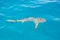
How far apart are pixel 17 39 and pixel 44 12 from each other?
3.40 ft

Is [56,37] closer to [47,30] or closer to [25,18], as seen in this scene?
[47,30]

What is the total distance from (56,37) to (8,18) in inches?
44.5

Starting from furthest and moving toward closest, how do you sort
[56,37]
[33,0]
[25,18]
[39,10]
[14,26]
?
[33,0]
[39,10]
[25,18]
[14,26]
[56,37]

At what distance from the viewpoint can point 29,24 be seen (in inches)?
132

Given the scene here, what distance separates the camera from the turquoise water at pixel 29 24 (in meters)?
3.09

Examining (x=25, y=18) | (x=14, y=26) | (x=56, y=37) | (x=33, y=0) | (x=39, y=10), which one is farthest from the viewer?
(x=33, y=0)

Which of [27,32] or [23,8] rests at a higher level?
[23,8]

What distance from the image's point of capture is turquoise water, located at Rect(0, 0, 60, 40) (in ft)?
10.2

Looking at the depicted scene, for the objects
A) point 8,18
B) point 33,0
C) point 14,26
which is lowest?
point 14,26

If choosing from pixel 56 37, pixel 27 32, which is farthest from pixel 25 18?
pixel 56 37

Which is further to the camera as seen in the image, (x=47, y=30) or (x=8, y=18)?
(x=8, y=18)

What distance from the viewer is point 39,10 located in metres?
3.83

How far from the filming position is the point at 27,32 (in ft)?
10.4

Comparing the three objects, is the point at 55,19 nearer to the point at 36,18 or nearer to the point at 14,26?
the point at 36,18
